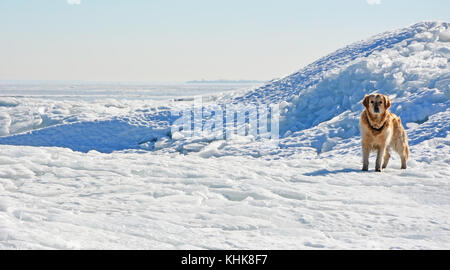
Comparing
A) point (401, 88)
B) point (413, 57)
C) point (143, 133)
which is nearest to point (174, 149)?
point (143, 133)

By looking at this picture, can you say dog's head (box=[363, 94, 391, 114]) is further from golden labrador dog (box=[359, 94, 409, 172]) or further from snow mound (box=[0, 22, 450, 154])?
snow mound (box=[0, 22, 450, 154])

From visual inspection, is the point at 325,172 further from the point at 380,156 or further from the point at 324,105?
the point at 324,105

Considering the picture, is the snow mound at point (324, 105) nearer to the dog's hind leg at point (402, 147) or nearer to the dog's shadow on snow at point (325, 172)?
the dog's hind leg at point (402, 147)

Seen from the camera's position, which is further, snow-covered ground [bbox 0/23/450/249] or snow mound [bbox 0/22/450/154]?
snow mound [bbox 0/22/450/154]

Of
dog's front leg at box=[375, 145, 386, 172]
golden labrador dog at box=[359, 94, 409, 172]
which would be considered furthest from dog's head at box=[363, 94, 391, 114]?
dog's front leg at box=[375, 145, 386, 172]

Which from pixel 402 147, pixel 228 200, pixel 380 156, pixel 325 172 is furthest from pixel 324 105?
pixel 228 200

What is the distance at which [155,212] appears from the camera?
4309 mm

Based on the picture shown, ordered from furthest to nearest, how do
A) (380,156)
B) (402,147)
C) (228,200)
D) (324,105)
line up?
(324,105) → (402,147) → (380,156) → (228,200)

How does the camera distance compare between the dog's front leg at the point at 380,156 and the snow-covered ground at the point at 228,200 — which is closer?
the snow-covered ground at the point at 228,200

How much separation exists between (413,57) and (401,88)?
285 cm

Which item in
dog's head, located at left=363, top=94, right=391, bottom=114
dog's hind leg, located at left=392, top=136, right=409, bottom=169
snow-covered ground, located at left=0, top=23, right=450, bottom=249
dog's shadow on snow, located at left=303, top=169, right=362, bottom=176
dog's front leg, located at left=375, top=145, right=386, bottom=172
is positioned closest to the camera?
snow-covered ground, located at left=0, top=23, right=450, bottom=249

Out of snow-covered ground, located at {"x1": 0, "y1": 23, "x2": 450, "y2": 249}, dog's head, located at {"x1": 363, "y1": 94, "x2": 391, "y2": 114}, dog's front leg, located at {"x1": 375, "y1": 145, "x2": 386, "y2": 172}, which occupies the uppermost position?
dog's head, located at {"x1": 363, "y1": 94, "x2": 391, "y2": 114}

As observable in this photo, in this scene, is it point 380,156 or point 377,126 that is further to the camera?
point 380,156

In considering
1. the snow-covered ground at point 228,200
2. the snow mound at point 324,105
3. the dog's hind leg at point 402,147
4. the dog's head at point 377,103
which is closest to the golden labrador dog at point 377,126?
the dog's head at point 377,103
